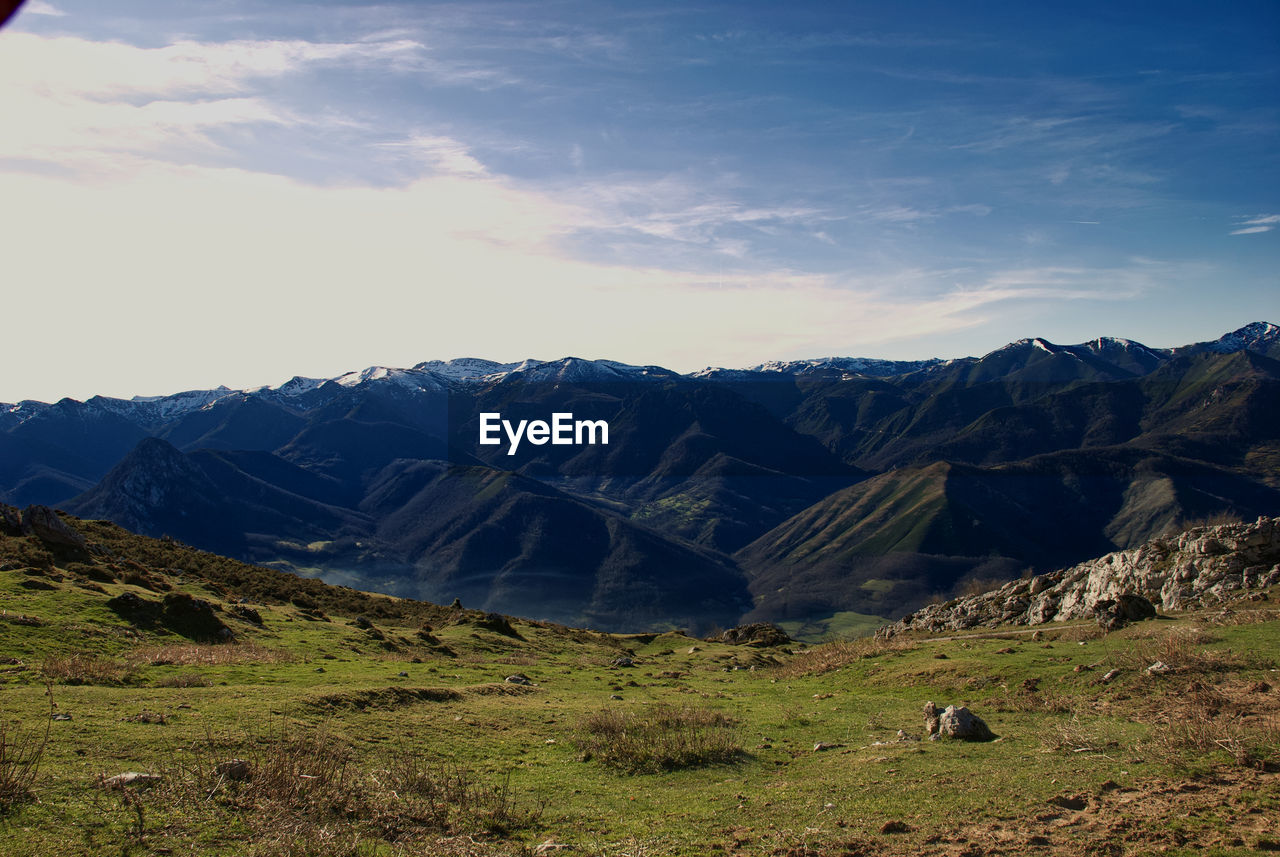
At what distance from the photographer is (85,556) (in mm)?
36688

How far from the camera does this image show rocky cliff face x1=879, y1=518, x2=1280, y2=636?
3259cm

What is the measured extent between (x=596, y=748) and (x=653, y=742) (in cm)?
146

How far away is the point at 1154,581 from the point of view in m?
35.7

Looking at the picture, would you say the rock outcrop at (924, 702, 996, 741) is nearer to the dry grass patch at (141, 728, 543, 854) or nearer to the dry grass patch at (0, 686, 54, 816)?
the dry grass patch at (141, 728, 543, 854)

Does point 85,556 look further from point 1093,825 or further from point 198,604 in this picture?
point 1093,825

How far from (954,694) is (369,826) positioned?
21.6 metres

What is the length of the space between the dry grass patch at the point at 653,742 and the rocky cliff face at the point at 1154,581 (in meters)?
21.7

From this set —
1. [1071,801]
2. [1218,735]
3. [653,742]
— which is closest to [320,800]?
[653,742]

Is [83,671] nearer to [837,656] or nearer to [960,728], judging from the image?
[960,728]

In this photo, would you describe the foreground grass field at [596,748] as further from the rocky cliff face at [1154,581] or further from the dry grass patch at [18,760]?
the rocky cliff face at [1154,581]

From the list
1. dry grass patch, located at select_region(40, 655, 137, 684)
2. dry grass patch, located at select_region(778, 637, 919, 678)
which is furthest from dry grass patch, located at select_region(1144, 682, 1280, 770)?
dry grass patch, located at select_region(40, 655, 137, 684)

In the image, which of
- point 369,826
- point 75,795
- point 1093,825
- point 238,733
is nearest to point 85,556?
point 238,733

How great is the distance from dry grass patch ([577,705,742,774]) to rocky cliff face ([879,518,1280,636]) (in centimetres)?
2168

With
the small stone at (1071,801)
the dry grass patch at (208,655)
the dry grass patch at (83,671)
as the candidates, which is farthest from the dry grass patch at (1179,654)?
the dry grass patch at (83,671)
